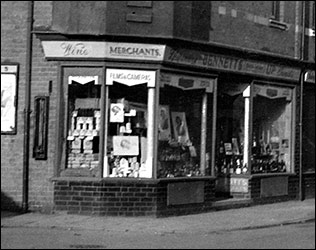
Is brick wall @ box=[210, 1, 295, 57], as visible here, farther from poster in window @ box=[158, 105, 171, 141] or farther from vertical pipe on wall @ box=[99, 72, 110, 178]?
vertical pipe on wall @ box=[99, 72, 110, 178]

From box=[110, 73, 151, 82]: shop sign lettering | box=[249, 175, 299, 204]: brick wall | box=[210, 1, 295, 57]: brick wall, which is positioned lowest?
box=[249, 175, 299, 204]: brick wall

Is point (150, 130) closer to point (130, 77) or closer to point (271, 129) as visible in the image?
point (130, 77)

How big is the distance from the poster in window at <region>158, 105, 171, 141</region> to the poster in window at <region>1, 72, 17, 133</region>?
293cm

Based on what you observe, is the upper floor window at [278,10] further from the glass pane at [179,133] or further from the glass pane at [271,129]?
the glass pane at [179,133]

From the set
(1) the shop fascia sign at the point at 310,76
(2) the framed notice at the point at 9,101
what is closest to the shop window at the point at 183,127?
(2) the framed notice at the point at 9,101

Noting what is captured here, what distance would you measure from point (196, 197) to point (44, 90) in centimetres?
386

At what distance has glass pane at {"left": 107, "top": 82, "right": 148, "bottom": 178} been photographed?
48.2 feet

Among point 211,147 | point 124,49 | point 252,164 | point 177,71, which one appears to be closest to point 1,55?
point 124,49

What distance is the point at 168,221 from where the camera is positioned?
14.3 m

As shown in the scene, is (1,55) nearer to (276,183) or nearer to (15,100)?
(15,100)

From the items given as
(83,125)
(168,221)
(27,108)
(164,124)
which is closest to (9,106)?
(27,108)

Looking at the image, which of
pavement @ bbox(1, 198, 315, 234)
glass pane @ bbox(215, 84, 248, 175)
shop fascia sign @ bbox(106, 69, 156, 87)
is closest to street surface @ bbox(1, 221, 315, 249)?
pavement @ bbox(1, 198, 315, 234)

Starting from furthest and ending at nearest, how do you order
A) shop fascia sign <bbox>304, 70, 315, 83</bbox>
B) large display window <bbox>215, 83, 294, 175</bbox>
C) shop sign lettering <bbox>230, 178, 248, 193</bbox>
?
shop fascia sign <bbox>304, 70, 315, 83</bbox> < large display window <bbox>215, 83, 294, 175</bbox> < shop sign lettering <bbox>230, 178, 248, 193</bbox>

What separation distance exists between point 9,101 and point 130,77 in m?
2.49
